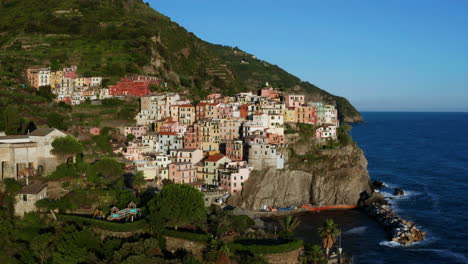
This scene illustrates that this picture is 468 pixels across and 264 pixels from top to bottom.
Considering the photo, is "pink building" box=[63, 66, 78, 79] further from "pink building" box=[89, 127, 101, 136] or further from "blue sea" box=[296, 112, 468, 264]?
"blue sea" box=[296, 112, 468, 264]

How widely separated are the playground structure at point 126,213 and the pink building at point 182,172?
22.5 m

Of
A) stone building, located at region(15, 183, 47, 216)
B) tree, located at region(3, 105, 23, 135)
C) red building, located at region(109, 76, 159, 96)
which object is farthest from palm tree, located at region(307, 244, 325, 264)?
red building, located at region(109, 76, 159, 96)

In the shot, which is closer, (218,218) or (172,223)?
(172,223)

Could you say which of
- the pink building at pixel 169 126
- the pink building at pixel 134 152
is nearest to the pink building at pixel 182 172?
the pink building at pixel 134 152

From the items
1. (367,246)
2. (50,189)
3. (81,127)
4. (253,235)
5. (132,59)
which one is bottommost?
(367,246)

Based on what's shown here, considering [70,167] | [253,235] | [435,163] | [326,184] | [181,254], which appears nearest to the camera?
[181,254]

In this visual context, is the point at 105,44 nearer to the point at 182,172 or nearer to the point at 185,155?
the point at 185,155

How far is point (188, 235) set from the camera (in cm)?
4375

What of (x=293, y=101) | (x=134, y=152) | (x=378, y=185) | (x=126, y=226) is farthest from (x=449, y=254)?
(x=134, y=152)

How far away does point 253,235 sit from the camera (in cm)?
4906

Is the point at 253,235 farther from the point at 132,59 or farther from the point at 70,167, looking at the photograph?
the point at 132,59

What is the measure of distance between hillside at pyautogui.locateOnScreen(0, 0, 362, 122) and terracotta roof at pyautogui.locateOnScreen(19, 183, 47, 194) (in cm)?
4913

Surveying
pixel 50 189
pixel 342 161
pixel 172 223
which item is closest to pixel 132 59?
pixel 342 161

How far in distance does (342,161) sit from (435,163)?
41091 mm
